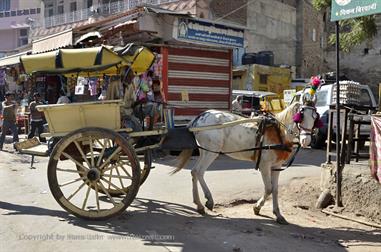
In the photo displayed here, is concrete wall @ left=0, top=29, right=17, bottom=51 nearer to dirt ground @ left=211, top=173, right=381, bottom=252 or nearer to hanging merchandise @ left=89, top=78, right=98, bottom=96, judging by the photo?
hanging merchandise @ left=89, top=78, right=98, bottom=96

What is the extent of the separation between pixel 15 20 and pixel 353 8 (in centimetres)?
4088

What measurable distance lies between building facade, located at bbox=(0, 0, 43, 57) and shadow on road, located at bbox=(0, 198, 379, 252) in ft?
126

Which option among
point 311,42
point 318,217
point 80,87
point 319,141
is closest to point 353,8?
point 318,217

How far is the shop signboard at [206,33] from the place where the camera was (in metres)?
13.0

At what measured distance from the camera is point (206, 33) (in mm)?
13609

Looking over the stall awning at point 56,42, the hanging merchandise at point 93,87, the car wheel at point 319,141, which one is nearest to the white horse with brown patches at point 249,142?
the hanging merchandise at point 93,87

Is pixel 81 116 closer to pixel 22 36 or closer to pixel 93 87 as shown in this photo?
pixel 93 87

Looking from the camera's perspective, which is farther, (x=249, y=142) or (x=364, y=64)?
(x=364, y=64)

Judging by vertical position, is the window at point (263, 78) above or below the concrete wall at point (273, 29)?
below

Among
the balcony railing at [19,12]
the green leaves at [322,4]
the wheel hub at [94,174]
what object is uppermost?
the balcony railing at [19,12]

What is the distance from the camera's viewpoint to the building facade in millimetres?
42959

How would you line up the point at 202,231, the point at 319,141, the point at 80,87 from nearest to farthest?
the point at 202,231, the point at 80,87, the point at 319,141

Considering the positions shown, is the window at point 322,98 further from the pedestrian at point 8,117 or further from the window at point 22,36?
the window at point 22,36

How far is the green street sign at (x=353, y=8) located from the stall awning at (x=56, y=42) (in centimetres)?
813
